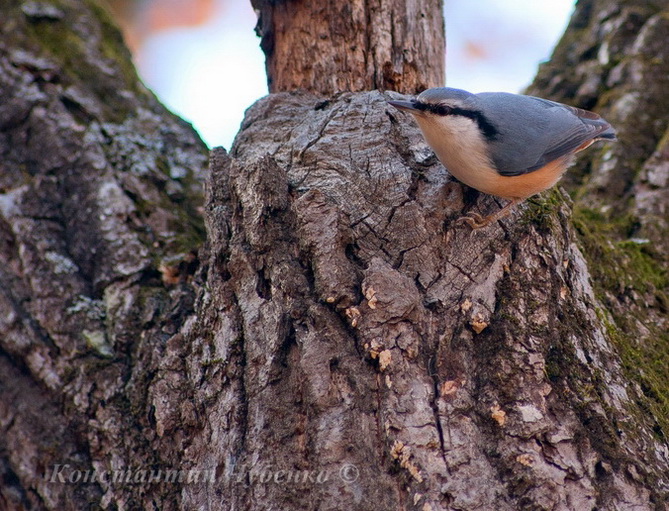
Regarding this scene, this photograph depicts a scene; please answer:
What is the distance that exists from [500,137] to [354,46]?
24.4 inches

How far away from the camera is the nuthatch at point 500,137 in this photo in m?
2.03

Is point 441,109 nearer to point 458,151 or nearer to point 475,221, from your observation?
point 458,151

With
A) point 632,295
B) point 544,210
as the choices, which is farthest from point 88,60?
point 632,295

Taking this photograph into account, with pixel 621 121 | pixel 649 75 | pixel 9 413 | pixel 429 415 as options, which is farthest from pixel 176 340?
pixel 649 75

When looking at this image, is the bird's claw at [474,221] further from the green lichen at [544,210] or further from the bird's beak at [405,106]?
the bird's beak at [405,106]

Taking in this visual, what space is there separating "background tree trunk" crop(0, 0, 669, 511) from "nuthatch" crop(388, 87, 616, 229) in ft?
0.22

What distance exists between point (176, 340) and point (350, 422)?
61 centimetres

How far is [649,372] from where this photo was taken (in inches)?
76.9

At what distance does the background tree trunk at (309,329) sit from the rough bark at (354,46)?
0.17ft

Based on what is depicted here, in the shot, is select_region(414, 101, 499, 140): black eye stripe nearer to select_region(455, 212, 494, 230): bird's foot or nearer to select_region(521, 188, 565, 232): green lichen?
select_region(521, 188, 565, 232): green lichen

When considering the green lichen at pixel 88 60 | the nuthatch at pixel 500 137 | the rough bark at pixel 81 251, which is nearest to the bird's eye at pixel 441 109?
the nuthatch at pixel 500 137

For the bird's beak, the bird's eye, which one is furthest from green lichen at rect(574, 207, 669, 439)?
the bird's beak

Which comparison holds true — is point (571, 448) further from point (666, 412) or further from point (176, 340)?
point (176, 340)

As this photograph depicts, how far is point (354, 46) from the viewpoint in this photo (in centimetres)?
240
